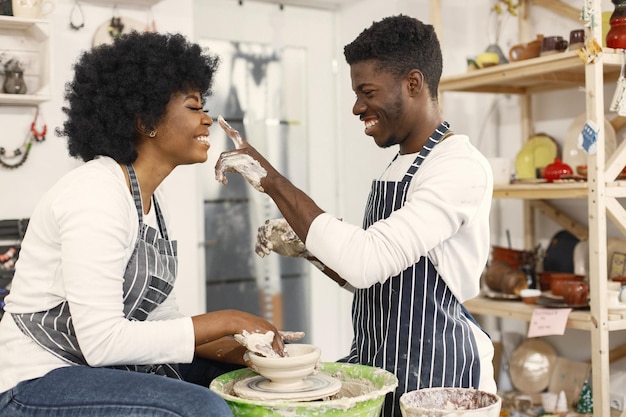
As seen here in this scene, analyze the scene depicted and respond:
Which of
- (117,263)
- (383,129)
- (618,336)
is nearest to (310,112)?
(618,336)

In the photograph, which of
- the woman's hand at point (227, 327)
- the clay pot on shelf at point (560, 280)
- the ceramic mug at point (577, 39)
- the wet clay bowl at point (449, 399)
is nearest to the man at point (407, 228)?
the wet clay bowl at point (449, 399)

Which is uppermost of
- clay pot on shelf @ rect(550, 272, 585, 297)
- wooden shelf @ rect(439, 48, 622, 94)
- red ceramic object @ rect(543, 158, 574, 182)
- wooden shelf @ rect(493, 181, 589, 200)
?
wooden shelf @ rect(439, 48, 622, 94)

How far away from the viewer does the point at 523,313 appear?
3.21 meters

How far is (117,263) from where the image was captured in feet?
5.37

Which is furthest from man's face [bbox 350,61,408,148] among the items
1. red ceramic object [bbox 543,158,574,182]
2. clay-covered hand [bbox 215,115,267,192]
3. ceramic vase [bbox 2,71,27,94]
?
ceramic vase [bbox 2,71,27,94]

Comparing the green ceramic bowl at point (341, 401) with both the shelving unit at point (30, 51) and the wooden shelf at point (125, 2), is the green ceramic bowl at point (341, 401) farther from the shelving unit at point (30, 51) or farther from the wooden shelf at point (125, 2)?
the wooden shelf at point (125, 2)

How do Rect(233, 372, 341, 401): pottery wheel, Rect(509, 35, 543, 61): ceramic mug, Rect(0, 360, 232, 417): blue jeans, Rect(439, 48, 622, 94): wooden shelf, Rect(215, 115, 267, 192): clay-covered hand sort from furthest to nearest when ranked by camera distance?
Rect(509, 35, 543, 61): ceramic mug < Rect(439, 48, 622, 94): wooden shelf < Rect(215, 115, 267, 192): clay-covered hand < Rect(233, 372, 341, 401): pottery wheel < Rect(0, 360, 232, 417): blue jeans

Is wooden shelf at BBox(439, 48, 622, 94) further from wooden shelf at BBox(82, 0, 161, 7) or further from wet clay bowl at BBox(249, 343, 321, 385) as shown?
wet clay bowl at BBox(249, 343, 321, 385)

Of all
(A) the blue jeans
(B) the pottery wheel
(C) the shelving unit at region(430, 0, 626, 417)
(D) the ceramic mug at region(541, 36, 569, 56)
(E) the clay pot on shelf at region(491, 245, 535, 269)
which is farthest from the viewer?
(E) the clay pot on shelf at region(491, 245, 535, 269)

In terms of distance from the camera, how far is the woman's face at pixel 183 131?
1933 mm

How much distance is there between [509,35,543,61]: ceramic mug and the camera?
3264 millimetres

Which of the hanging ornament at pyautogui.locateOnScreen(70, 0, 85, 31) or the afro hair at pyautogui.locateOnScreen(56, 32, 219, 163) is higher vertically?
the hanging ornament at pyautogui.locateOnScreen(70, 0, 85, 31)

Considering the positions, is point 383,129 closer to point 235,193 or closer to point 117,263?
point 117,263

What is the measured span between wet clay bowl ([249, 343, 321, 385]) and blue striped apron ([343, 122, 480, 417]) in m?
0.23
